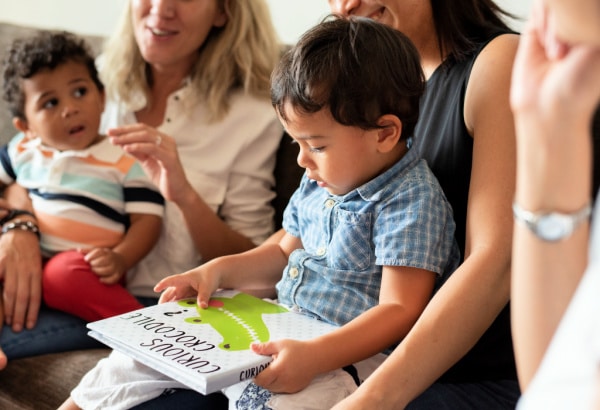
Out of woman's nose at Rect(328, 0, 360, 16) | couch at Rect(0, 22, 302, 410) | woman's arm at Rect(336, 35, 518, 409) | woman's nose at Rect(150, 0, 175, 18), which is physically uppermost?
woman's nose at Rect(328, 0, 360, 16)

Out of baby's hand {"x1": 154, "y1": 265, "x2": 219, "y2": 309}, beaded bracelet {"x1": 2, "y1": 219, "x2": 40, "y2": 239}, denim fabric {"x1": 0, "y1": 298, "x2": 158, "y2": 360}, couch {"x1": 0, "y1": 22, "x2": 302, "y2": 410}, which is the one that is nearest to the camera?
baby's hand {"x1": 154, "y1": 265, "x2": 219, "y2": 309}

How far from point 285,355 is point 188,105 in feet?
3.26

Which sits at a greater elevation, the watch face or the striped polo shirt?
the watch face

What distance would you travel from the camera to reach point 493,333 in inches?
50.8

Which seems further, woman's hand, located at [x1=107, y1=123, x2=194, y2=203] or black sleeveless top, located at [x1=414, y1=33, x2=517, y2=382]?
woman's hand, located at [x1=107, y1=123, x2=194, y2=203]

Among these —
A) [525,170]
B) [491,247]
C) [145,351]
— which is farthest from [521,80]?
[145,351]

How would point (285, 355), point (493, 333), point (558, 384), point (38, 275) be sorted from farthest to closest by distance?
point (38, 275)
point (493, 333)
point (285, 355)
point (558, 384)

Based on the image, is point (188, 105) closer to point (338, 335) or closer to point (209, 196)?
point (209, 196)

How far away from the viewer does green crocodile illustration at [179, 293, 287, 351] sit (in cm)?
121

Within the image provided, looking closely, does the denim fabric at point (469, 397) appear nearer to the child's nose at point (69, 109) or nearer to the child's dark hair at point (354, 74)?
the child's dark hair at point (354, 74)

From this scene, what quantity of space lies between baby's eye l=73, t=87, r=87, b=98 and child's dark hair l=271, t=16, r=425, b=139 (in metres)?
0.82

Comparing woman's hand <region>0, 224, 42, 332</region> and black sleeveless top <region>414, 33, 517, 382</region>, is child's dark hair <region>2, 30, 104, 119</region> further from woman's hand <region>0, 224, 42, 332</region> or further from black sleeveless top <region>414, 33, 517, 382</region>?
black sleeveless top <region>414, 33, 517, 382</region>

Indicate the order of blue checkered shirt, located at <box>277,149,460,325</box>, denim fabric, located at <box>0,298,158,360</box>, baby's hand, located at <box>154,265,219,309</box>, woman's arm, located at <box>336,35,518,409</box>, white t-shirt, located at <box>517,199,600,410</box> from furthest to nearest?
denim fabric, located at <box>0,298,158,360</box> → baby's hand, located at <box>154,265,219,309</box> → blue checkered shirt, located at <box>277,149,460,325</box> → woman's arm, located at <box>336,35,518,409</box> → white t-shirt, located at <box>517,199,600,410</box>

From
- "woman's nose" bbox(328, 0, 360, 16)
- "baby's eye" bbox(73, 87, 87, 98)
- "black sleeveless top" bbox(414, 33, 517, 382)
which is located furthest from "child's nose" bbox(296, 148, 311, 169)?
"baby's eye" bbox(73, 87, 87, 98)
